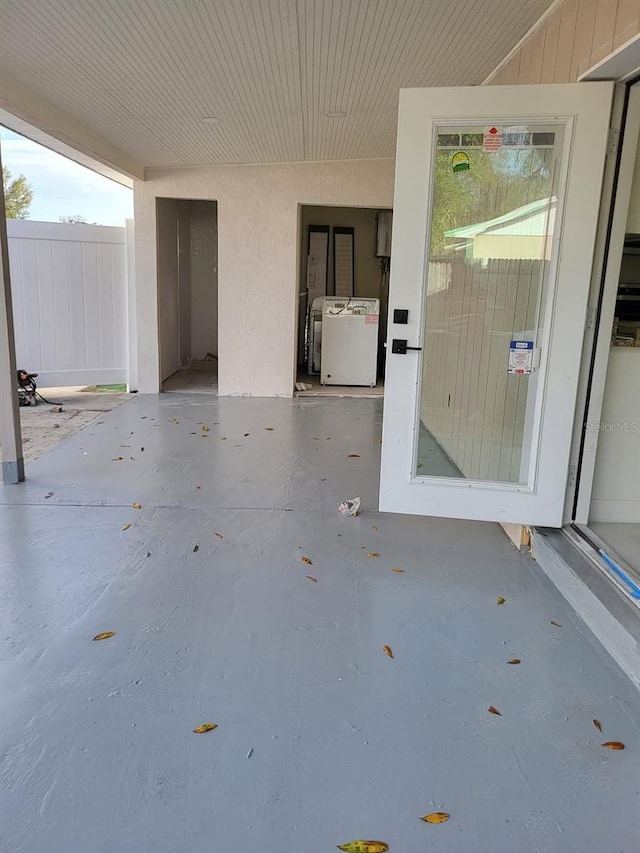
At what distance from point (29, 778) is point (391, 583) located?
165 centimetres

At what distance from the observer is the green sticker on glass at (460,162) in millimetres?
2906

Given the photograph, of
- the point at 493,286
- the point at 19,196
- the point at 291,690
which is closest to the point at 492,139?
the point at 493,286

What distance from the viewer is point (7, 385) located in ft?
12.7

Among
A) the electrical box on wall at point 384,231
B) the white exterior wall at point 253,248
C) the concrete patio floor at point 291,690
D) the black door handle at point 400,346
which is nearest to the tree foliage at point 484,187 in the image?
the black door handle at point 400,346

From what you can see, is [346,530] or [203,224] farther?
[203,224]

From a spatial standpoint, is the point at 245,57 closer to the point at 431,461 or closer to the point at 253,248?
the point at 431,461

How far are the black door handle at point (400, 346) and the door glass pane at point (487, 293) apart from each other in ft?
0.34

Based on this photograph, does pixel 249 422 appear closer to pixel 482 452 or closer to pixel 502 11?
pixel 482 452

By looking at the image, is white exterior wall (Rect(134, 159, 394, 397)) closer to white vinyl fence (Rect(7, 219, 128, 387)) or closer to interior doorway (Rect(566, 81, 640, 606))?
white vinyl fence (Rect(7, 219, 128, 387))

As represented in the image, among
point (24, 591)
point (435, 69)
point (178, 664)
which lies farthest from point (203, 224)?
point (178, 664)

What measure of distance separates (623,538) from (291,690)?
1.84 metres

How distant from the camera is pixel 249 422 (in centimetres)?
602

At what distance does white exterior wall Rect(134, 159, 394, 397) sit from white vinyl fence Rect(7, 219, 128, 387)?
0.34 metres

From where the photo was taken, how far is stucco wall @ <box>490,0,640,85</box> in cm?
224
